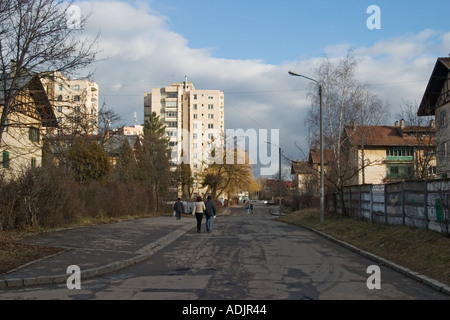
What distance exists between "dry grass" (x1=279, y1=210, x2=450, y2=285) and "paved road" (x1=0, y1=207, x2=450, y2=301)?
0.60 m

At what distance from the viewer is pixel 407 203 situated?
1585cm

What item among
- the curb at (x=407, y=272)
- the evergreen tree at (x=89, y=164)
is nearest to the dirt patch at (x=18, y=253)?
the curb at (x=407, y=272)

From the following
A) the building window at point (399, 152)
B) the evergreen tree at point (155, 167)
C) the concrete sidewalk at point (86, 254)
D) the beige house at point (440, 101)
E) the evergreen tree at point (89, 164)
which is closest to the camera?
the concrete sidewalk at point (86, 254)

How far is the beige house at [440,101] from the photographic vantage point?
3456 cm

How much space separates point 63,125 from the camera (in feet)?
48.6

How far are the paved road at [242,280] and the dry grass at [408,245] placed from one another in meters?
0.60

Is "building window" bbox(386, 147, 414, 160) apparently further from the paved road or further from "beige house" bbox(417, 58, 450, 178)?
the paved road

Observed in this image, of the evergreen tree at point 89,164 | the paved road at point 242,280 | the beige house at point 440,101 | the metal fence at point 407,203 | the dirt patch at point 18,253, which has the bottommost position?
the paved road at point 242,280

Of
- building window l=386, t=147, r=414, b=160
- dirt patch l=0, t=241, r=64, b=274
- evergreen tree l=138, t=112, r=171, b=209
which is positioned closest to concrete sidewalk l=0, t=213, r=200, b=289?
dirt patch l=0, t=241, r=64, b=274

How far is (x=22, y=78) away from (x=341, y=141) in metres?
24.2

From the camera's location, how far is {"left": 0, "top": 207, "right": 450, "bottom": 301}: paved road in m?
7.84

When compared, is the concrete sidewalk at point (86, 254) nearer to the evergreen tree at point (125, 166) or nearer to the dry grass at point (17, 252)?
the dry grass at point (17, 252)

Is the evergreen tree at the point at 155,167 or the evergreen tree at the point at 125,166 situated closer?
the evergreen tree at the point at 125,166
